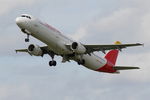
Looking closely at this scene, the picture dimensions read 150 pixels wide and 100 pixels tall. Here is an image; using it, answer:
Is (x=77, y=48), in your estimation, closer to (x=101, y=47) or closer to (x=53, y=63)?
(x=101, y=47)

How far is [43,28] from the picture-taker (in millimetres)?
80562

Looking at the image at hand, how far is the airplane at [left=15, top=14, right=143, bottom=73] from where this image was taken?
8031cm

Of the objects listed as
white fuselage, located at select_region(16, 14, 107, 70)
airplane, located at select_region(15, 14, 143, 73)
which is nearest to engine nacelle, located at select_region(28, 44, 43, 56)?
airplane, located at select_region(15, 14, 143, 73)

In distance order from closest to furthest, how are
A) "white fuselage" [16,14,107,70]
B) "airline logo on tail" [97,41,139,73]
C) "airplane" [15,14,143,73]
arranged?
"white fuselage" [16,14,107,70], "airplane" [15,14,143,73], "airline logo on tail" [97,41,139,73]

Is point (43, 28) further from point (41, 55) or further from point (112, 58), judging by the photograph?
point (112, 58)

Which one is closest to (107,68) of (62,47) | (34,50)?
(34,50)

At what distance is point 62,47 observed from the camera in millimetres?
82062

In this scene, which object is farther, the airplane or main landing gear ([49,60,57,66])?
main landing gear ([49,60,57,66])

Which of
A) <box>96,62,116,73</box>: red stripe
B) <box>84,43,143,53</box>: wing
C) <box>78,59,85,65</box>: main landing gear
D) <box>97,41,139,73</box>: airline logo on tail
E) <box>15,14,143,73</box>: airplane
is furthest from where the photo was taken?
<box>97,41,139,73</box>: airline logo on tail

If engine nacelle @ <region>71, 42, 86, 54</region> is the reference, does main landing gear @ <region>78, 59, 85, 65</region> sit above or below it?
below

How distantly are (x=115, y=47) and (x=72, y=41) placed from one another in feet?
18.8

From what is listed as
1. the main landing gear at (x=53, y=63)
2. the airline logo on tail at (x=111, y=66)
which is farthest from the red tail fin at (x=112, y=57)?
the main landing gear at (x=53, y=63)

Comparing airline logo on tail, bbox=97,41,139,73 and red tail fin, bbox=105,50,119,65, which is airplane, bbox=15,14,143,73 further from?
red tail fin, bbox=105,50,119,65

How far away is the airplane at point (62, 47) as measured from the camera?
263 ft
